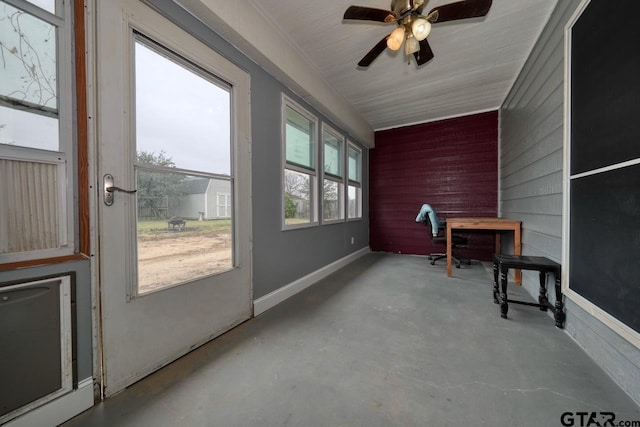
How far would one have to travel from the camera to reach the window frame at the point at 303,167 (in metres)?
2.54

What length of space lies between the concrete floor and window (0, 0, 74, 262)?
0.89 metres

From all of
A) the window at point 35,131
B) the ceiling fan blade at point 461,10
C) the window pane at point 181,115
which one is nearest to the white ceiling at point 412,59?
the ceiling fan blade at point 461,10

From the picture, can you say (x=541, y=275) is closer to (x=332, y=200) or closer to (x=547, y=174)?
(x=547, y=174)

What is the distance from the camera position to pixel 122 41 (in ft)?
4.09

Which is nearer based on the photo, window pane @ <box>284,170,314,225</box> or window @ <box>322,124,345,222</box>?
window pane @ <box>284,170,314,225</box>

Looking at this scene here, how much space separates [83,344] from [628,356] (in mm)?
2768

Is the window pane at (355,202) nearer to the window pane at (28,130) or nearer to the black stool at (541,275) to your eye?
the black stool at (541,275)

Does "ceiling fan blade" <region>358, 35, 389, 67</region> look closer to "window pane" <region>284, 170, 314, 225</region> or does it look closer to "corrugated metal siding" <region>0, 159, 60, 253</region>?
"window pane" <region>284, 170, 314, 225</region>

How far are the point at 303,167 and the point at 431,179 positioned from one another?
306cm

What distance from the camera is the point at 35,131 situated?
1.00 metres

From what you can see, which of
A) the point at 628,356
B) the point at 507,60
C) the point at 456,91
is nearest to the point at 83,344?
the point at 628,356

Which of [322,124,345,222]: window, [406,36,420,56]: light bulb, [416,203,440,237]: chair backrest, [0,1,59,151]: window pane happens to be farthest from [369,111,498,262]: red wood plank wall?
[0,1,59,151]: window pane

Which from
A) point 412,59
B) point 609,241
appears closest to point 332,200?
point 412,59

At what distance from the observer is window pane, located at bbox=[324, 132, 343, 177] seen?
12.1 feet
